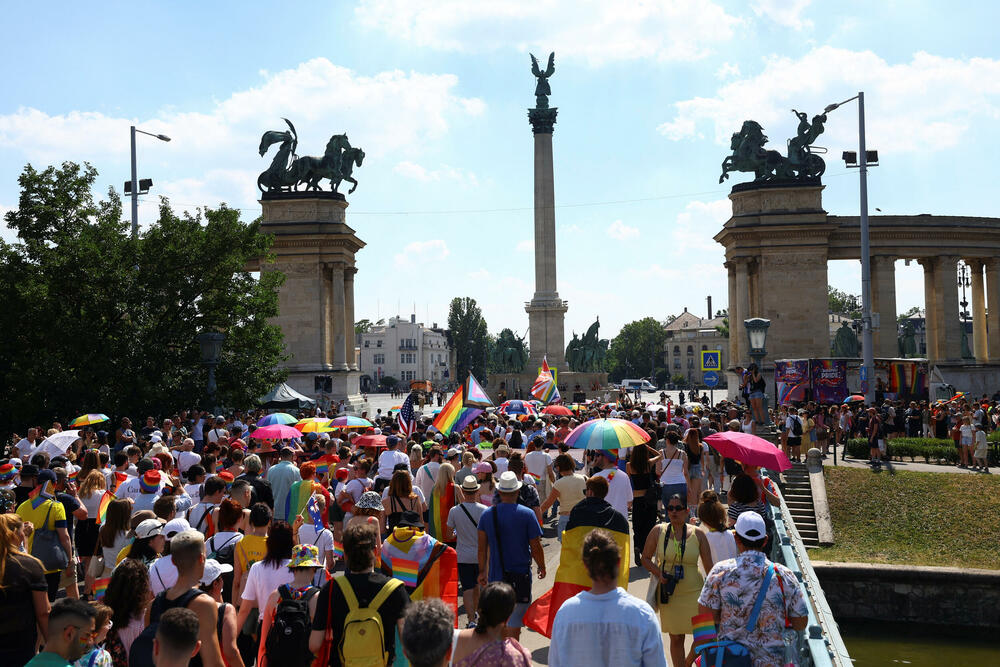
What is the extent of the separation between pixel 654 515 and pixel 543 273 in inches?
2323

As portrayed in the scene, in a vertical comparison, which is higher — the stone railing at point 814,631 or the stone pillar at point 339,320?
the stone pillar at point 339,320

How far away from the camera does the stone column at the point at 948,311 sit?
6003 centimetres

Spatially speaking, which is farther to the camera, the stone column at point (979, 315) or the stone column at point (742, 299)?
the stone column at point (979, 315)

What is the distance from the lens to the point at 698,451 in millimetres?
16469

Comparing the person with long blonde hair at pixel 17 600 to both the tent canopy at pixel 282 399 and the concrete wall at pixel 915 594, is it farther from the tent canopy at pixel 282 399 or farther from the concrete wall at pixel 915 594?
the tent canopy at pixel 282 399

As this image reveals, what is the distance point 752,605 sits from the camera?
6.32 m

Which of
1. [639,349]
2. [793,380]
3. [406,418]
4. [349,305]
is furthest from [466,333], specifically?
[406,418]

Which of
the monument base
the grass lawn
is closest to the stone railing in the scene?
A: the grass lawn

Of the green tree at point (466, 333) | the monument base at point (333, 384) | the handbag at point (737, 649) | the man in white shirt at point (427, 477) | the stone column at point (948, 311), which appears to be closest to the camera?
the handbag at point (737, 649)

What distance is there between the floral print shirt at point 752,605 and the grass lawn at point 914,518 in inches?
643

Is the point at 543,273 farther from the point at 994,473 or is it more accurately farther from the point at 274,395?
the point at 994,473

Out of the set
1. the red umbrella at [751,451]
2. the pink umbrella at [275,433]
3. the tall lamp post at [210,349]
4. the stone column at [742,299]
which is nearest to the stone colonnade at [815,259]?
the stone column at [742,299]

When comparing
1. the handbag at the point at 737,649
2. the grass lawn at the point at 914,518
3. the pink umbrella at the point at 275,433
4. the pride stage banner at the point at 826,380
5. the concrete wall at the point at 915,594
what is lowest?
the concrete wall at the point at 915,594

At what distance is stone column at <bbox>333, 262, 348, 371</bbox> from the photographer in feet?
193
